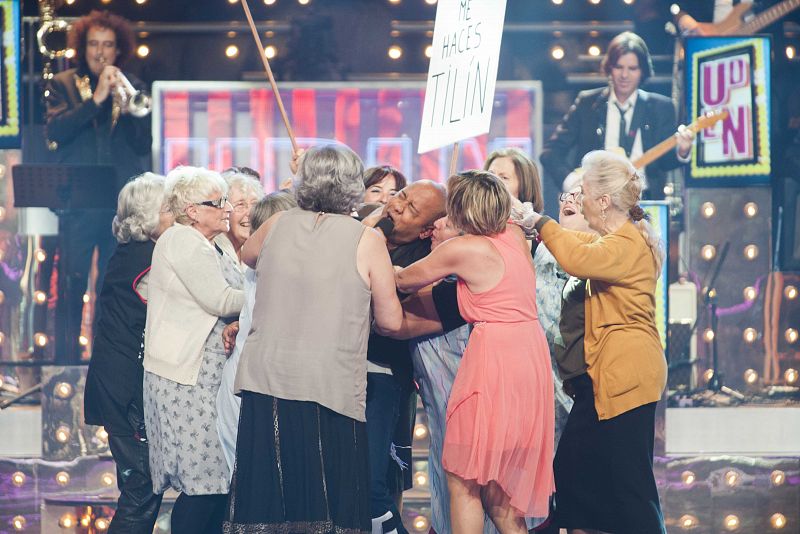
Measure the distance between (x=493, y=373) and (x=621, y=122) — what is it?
12.0 ft

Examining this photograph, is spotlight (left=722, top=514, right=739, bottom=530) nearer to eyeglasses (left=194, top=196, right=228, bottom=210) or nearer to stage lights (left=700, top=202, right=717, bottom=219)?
stage lights (left=700, top=202, right=717, bottom=219)

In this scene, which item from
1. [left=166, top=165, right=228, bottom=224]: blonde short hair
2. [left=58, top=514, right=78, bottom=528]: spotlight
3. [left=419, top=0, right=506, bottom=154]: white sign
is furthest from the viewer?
[left=58, top=514, right=78, bottom=528]: spotlight

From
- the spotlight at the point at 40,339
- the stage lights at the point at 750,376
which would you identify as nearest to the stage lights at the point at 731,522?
the stage lights at the point at 750,376

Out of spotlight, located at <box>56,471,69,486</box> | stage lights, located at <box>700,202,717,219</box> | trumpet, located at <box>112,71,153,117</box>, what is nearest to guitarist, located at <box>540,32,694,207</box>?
stage lights, located at <box>700,202,717,219</box>

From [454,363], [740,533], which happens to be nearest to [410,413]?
[454,363]

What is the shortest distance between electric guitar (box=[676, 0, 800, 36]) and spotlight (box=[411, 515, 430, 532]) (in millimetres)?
3456

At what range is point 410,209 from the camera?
148 inches

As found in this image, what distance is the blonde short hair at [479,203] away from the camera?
3.47 m

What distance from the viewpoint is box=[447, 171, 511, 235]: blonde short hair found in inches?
136

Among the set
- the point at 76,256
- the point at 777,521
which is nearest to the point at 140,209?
the point at 76,256

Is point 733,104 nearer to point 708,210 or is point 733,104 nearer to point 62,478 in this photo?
point 708,210

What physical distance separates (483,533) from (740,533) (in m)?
2.39

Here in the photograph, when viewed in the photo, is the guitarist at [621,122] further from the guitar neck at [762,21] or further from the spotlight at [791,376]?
the spotlight at [791,376]

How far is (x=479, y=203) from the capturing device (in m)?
3.47
